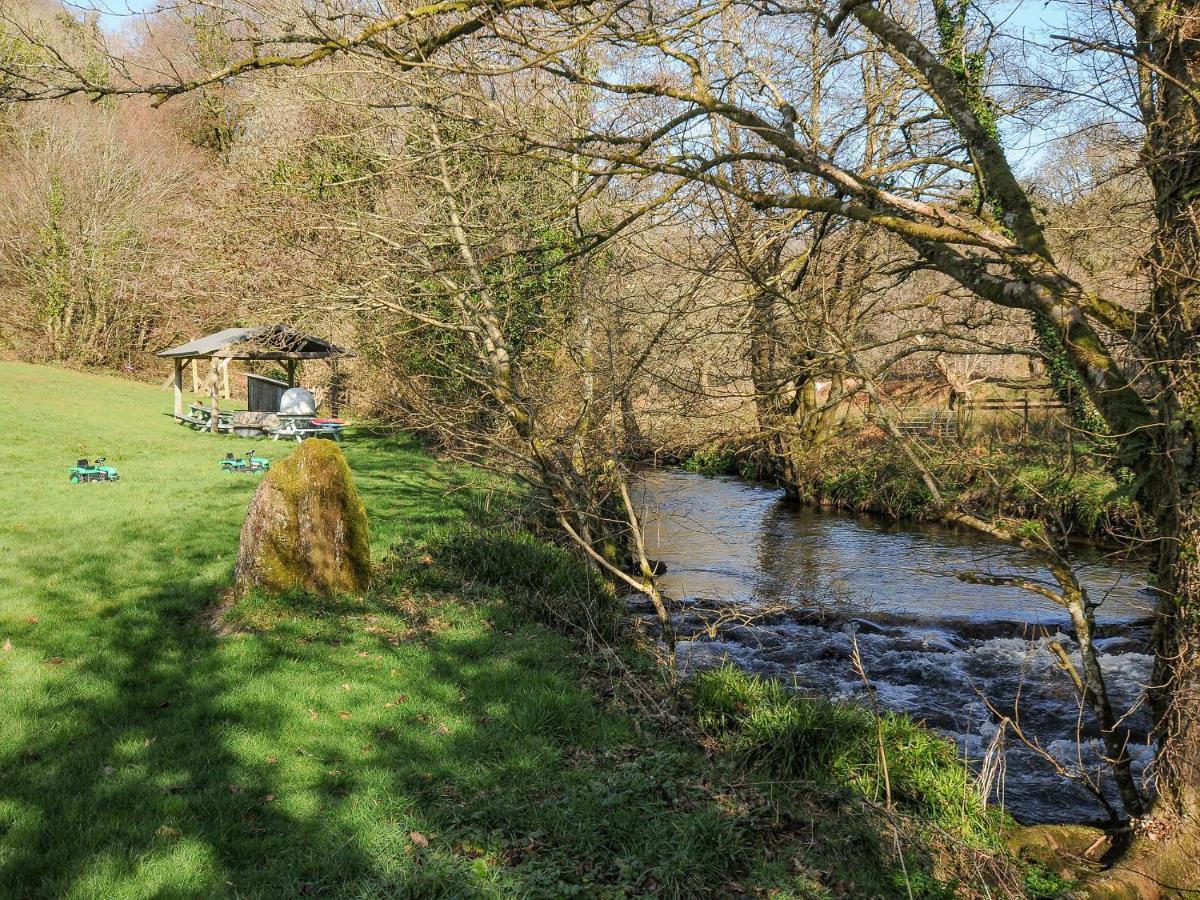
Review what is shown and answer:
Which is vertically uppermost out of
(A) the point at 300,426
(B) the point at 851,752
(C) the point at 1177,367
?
(C) the point at 1177,367

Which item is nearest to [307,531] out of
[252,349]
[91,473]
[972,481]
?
[91,473]

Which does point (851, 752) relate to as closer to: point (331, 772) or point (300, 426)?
point (331, 772)

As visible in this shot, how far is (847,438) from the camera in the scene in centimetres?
1244

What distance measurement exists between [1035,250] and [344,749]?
528cm

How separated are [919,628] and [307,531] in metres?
7.07

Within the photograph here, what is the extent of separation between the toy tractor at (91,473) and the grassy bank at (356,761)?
371 centimetres

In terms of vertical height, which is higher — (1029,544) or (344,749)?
(1029,544)

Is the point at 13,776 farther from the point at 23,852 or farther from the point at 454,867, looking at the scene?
the point at 454,867

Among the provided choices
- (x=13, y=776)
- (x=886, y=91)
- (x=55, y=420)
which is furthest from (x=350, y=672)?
(x=55, y=420)

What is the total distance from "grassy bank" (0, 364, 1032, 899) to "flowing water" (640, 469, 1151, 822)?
3.83 ft

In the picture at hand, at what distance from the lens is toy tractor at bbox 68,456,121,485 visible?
41.1 feet

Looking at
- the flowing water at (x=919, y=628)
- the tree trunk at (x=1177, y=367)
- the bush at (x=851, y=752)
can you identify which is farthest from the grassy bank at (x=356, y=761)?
the tree trunk at (x=1177, y=367)

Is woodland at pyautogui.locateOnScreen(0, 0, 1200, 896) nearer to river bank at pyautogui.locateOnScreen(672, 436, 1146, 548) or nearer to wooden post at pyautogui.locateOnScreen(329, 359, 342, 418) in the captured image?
river bank at pyautogui.locateOnScreen(672, 436, 1146, 548)

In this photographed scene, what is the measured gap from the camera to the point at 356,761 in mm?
5391
